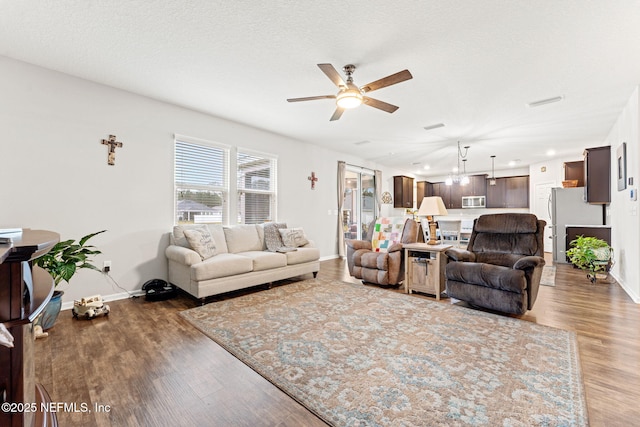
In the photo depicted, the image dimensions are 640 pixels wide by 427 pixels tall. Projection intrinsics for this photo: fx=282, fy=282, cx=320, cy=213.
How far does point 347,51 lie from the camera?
2721 mm

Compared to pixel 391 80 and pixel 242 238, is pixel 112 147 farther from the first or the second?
pixel 391 80

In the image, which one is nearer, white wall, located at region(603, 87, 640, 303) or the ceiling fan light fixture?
the ceiling fan light fixture

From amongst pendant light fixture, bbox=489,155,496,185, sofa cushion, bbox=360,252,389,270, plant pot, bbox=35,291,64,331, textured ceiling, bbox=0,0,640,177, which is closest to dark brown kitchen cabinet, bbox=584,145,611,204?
textured ceiling, bbox=0,0,640,177

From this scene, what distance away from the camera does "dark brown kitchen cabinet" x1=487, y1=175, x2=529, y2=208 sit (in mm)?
8547

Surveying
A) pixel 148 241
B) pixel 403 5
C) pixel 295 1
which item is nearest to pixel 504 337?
pixel 403 5

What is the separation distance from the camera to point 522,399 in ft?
5.42

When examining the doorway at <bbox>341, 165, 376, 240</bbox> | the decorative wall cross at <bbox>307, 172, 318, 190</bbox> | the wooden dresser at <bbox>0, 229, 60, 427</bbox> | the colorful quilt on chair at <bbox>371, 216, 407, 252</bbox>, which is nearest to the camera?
the wooden dresser at <bbox>0, 229, 60, 427</bbox>

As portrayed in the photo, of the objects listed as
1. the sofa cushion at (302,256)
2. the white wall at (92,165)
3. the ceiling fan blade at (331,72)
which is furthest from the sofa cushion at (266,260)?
the ceiling fan blade at (331,72)

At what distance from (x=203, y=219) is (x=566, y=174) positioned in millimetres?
7950

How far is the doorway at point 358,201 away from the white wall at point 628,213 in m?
4.72

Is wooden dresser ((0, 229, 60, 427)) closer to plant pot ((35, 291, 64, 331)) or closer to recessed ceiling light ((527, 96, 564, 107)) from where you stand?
plant pot ((35, 291, 64, 331))

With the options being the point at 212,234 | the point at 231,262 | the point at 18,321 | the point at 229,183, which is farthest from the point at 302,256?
the point at 18,321

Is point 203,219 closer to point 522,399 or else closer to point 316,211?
point 316,211

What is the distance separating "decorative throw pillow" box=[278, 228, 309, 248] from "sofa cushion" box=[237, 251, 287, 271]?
424mm
